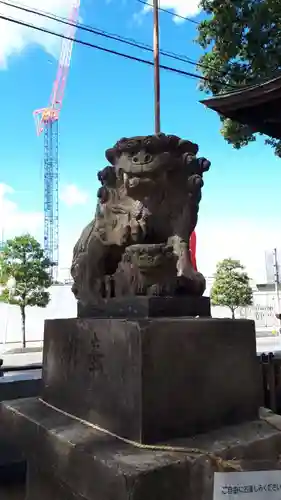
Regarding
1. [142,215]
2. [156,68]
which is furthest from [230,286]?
[142,215]

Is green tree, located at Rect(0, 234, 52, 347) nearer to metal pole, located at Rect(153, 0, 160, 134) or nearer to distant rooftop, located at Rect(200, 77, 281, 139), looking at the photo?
metal pole, located at Rect(153, 0, 160, 134)

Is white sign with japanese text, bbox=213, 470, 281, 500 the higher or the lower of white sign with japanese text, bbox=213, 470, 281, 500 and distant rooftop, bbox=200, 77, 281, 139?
the lower

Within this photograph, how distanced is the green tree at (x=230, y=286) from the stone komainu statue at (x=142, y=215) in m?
25.5

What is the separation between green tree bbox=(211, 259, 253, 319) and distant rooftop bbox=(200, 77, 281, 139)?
2268cm

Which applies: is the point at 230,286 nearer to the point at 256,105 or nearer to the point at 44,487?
the point at 256,105

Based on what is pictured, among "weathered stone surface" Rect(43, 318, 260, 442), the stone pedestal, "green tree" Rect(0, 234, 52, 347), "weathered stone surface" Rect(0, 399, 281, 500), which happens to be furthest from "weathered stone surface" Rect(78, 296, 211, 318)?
"green tree" Rect(0, 234, 52, 347)

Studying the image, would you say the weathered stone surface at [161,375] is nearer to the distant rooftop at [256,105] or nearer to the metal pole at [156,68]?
the distant rooftop at [256,105]

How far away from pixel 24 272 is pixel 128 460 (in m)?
20.8

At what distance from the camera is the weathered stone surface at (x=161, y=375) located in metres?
2.23

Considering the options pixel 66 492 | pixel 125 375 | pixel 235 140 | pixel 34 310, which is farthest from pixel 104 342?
pixel 34 310

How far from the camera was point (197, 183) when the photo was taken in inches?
123

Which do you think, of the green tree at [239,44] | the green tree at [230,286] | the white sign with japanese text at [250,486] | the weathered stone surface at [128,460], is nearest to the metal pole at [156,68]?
the green tree at [239,44]

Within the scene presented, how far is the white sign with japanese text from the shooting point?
153 cm

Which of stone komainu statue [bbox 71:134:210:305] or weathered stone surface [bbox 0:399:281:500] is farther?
stone komainu statue [bbox 71:134:210:305]
